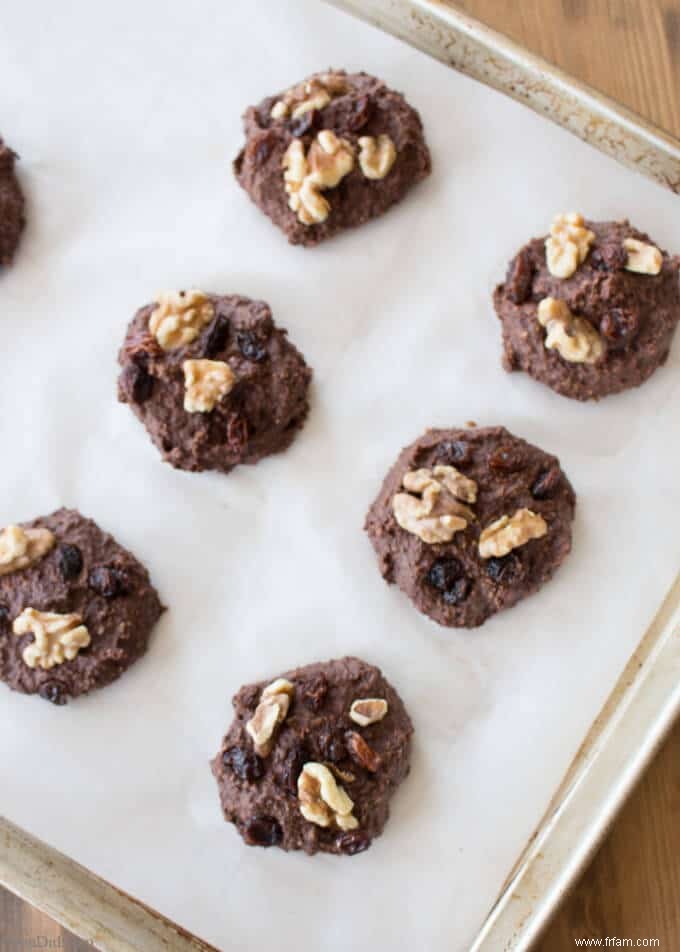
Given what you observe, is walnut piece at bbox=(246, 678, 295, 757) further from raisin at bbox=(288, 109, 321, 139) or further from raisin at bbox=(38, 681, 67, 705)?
raisin at bbox=(288, 109, 321, 139)

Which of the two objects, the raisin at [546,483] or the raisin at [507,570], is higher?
the raisin at [546,483]

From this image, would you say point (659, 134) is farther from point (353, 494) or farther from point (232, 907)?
point (232, 907)

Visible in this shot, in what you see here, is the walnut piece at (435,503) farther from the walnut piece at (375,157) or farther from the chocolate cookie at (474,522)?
the walnut piece at (375,157)

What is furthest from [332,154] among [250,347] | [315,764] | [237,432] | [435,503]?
[315,764]

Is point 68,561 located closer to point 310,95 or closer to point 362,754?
point 362,754

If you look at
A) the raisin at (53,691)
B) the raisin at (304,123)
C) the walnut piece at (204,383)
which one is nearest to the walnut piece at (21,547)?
the raisin at (53,691)

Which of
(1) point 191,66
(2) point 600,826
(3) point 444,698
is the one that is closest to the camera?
(2) point 600,826

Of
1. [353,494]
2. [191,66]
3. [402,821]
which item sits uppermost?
[191,66]

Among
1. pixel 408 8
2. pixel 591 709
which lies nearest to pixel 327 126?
pixel 408 8
